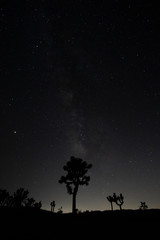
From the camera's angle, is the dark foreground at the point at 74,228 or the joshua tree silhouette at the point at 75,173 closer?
the dark foreground at the point at 74,228

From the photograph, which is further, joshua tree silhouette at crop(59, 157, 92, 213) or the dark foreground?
joshua tree silhouette at crop(59, 157, 92, 213)

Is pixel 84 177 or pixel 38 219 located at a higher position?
pixel 84 177

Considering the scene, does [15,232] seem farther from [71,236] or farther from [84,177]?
[84,177]

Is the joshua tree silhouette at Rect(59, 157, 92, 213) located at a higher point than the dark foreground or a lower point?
higher

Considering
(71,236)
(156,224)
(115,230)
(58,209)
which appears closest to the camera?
(71,236)

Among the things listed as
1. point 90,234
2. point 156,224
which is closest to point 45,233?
point 90,234

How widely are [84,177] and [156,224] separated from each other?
13936mm

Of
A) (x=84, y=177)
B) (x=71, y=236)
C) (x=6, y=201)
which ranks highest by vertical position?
(x=84, y=177)

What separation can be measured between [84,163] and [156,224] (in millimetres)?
14118

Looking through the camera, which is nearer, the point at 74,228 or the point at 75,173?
the point at 74,228

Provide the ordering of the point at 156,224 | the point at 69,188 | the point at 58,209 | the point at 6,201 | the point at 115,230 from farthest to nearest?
the point at 58,209
the point at 6,201
the point at 69,188
the point at 156,224
the point at 115,230

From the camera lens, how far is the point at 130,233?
759 cm

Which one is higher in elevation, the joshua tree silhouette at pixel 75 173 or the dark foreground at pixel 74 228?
the joshua tree silhouette at pixel 75 173

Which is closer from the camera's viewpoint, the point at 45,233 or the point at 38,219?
the point at 45,233
